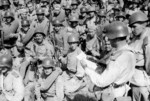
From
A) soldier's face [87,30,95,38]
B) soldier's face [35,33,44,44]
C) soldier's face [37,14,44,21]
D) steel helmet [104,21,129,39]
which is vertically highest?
steel helmet [104,21,129,39]

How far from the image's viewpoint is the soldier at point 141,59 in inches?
173

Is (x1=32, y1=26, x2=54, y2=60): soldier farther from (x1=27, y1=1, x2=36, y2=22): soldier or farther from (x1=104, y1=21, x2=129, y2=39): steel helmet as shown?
(x1=104, y1=21, x2=129, y2=39): steel helmet

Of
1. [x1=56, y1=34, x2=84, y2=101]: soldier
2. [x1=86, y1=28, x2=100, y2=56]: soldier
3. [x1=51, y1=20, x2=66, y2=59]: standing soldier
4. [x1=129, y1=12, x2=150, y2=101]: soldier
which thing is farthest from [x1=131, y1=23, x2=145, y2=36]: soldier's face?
[x1=51, y1=20, x2=66, y2=59]: standing soldier

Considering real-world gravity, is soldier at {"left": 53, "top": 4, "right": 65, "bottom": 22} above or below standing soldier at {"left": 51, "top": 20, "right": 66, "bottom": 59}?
above

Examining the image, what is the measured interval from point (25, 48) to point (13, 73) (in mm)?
3542

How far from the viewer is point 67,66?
6.87 meters

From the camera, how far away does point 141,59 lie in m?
4.45

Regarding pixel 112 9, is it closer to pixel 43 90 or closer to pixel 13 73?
pixel 43 90

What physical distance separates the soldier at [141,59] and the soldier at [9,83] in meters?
1.87

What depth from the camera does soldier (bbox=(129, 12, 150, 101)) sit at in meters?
4.39

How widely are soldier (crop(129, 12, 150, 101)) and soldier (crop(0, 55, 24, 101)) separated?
1874mm

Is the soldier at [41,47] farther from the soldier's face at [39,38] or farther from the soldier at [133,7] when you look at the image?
the soldier at [133,7]

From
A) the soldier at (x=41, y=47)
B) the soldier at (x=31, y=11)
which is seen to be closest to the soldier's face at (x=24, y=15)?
the soldier at (x=31, y=11)

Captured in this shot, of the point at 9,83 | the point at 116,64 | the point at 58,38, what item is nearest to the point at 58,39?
the point at 58,38
